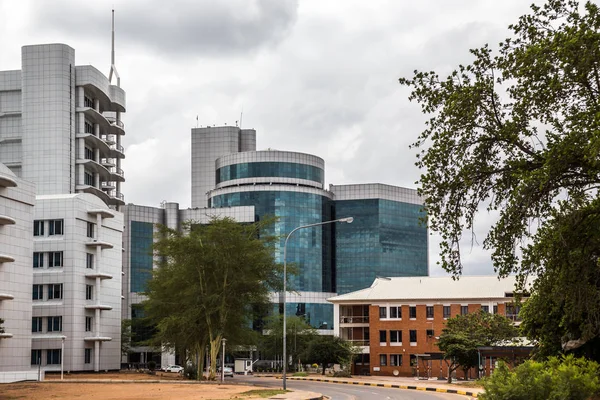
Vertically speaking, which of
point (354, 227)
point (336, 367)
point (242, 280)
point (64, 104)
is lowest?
point (336, 367)

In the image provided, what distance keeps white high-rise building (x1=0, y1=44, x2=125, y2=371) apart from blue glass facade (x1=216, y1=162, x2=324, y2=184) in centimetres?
3064

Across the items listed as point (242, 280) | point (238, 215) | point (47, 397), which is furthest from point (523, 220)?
point (238, 215)

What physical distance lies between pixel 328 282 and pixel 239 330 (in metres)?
88.1

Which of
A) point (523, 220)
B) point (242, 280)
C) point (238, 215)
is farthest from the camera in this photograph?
point (238, 215)

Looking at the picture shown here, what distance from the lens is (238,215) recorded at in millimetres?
152750

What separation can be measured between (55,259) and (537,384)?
248ft

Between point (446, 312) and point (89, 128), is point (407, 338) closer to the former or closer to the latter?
point (446, 312)

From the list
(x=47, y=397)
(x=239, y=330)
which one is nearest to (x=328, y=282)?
(x=239, y=330)

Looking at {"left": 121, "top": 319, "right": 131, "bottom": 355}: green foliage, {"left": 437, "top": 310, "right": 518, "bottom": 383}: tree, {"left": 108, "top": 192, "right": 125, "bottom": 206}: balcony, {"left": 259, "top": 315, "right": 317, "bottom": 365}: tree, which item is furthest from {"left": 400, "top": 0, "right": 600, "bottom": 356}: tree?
{"left": 121, "top": 319, "right": 131, "bottom": 355}: green foliage

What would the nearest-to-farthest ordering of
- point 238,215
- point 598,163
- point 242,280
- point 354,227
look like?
point 598,163, point 242,280, point 238,215, point 354,227

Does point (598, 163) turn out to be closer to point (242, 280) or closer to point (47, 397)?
point (47, 397)

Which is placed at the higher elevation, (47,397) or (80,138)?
(80,138)

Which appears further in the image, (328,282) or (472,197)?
(328,282)

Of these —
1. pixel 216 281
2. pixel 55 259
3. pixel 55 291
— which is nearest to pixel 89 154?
pixel 55 259
